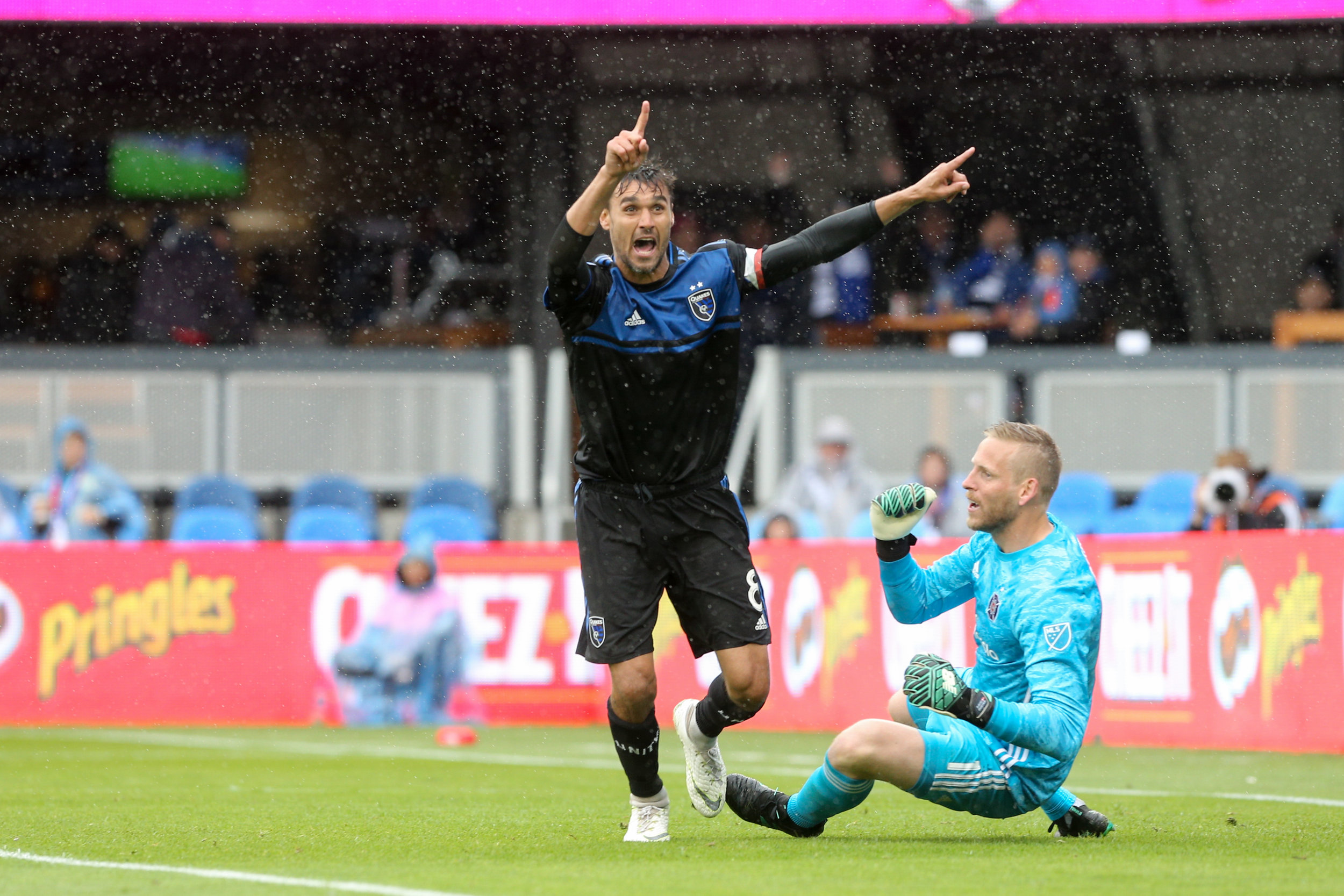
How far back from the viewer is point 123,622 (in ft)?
46.6

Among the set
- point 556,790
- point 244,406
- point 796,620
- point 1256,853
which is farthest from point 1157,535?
point 244,406

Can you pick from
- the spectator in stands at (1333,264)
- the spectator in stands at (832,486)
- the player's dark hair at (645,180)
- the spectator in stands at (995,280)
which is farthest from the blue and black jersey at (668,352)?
the spectator in stands at (1333,264)

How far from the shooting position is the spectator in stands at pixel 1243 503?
12.6 m

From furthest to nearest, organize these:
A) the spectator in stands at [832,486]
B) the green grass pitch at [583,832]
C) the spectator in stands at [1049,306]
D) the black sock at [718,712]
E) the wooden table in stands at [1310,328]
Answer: the spectator in stands at [1049,306] → the wooden table in stands at [1310,328] → the spectator in stands at [832,486] → the black sock at [718,712] → the green grass pitch at [583,832]

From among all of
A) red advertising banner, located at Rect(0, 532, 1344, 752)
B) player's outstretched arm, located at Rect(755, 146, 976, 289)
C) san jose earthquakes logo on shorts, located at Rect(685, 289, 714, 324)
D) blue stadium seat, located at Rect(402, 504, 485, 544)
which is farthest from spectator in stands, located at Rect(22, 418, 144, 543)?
player's outstretched arm, located at Rect(755, 146, 976, 289)

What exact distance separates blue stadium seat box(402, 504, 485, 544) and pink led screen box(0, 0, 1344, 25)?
4123 millimetres

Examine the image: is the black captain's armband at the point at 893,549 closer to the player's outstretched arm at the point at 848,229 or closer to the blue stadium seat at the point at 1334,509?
the player's outstretched arm at the point at 848,229

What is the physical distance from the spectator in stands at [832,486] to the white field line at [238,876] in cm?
923

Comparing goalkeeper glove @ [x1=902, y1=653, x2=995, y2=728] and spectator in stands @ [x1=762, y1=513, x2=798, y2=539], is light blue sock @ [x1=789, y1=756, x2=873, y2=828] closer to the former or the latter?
goalkeeper glove @ [x1=902, y1=653, x2=995, y2=728]

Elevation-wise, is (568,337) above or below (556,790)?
above

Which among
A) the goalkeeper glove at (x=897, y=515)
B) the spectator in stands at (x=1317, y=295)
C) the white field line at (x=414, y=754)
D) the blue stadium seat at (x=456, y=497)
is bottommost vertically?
the white field line at (x=414, y=754)

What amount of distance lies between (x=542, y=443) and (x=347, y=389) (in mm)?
1730

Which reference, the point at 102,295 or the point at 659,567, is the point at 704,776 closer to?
the point at 659,567

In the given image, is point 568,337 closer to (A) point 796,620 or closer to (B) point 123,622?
(A) point 796,620
